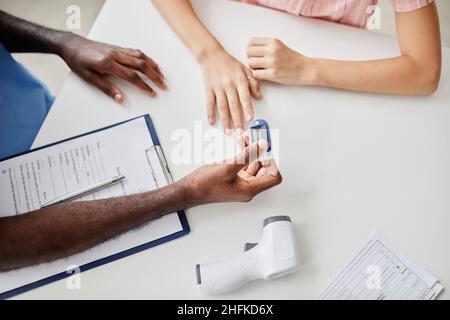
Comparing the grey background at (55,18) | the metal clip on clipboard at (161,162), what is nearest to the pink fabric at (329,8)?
the metal clip on clipboard at (161,162)

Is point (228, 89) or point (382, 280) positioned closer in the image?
point (382, 280)

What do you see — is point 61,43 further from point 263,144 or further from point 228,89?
point 263,144

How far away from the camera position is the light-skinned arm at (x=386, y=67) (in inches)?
29.3

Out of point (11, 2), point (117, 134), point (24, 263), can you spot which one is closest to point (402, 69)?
point (117, 134)

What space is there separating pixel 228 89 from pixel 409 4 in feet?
1.20

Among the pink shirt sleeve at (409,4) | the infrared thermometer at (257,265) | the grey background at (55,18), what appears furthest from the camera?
the grey background at (55,18)

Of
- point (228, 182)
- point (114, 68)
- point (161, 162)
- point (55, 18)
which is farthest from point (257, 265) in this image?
point (55, 18)

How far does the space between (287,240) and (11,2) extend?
1629 mm

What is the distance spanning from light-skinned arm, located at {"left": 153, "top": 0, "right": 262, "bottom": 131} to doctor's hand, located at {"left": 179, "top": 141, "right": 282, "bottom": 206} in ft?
0.32

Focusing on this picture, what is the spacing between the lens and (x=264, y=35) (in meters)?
0.82

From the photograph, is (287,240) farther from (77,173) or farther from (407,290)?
(77,173)

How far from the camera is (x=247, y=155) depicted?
0.67 meters

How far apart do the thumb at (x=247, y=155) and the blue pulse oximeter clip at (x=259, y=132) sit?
0.02m

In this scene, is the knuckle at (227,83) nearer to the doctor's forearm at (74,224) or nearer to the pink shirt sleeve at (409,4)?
the doctor's forearm at (74,224)
